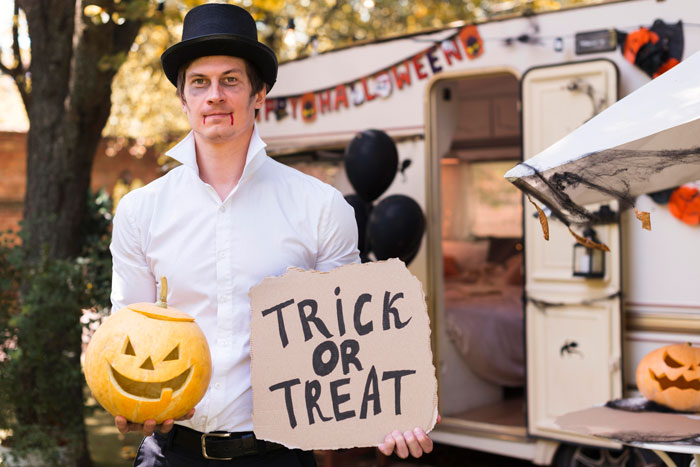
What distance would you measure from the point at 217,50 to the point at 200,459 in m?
1.17

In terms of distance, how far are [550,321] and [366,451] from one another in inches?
86.9

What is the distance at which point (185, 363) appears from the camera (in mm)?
2061

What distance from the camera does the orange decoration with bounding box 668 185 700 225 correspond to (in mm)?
4809

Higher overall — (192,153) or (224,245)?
(192,153)

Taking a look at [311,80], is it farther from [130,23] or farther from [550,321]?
[550,321]

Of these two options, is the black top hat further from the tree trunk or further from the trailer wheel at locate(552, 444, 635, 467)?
the trailer wheel at locate(552, 444, 635, 467)

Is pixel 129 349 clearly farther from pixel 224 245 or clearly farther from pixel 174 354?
pixel 224 245

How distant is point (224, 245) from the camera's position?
7.65 feet

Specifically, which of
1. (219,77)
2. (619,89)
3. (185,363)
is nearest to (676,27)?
(619,89)

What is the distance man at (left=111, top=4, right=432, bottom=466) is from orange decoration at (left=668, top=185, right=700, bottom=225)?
3093mm

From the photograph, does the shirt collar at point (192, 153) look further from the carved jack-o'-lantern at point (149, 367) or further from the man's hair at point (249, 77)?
the carved jack-o'-lantern at point (149, 367)

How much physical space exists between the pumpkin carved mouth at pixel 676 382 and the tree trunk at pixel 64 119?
12.2 ft

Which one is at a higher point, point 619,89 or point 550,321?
point 619,89

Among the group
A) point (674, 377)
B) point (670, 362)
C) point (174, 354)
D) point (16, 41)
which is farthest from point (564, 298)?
point (16, 41)
